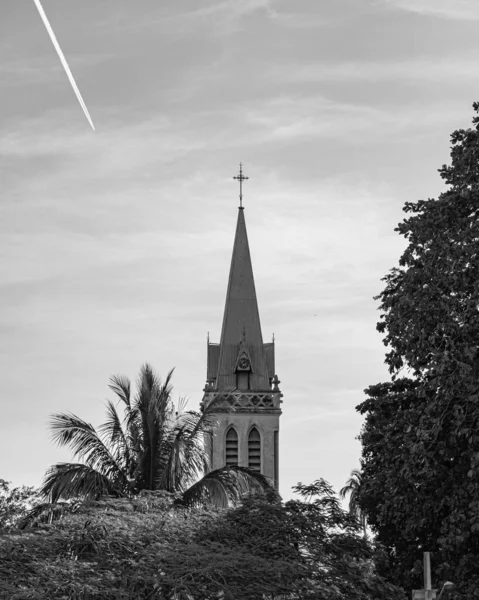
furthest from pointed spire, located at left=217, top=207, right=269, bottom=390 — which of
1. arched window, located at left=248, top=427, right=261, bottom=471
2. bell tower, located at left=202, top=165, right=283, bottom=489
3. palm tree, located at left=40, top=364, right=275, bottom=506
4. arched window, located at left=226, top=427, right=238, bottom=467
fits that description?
palm tree, located at left=40, top=364, right=275, bottom=506

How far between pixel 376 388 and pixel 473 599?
1288 centimetres

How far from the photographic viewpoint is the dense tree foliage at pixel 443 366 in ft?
72.4

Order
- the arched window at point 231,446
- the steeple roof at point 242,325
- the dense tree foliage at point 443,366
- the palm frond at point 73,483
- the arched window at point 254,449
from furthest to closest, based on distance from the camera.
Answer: the steeple roof at point 242,325, the arched window at point 231,446, the arched window at point 254,449, the palm frond at point 73,483, the dense tree foliage at point 443,366

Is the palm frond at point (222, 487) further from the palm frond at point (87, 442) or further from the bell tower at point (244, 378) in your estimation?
the bell tower at point (244, 378)

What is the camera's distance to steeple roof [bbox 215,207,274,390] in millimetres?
90688

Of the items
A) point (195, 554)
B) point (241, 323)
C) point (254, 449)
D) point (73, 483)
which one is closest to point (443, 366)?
point (195, 554)

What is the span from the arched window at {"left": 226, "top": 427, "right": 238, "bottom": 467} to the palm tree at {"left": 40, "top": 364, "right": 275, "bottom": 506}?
6145 centimetres

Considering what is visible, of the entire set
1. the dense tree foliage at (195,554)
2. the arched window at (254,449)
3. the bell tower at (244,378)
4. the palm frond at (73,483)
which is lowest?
the dense tree foliage at (195,554)

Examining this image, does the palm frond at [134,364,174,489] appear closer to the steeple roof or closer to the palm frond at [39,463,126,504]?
the palm frond at [39,463,126,504]

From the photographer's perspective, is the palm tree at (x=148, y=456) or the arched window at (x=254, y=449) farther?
the arched window at (x=254, y=449)

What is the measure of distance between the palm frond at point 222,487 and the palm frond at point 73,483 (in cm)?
167

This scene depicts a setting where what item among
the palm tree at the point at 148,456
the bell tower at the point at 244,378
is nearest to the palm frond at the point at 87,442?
the palm tree at the point at 148,456

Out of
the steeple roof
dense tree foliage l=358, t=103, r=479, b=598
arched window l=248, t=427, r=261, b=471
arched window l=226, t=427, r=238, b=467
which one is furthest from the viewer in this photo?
the steeple roof

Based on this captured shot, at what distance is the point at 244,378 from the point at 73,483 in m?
65.3
